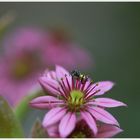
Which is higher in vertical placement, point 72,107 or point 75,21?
point 75,21

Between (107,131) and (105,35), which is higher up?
(105,35)

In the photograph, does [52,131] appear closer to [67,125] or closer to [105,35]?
[67,125]

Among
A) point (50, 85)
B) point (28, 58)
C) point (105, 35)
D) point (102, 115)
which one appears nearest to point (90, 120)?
point (102, 115)

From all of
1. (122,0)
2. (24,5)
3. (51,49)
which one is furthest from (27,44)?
(24,5)

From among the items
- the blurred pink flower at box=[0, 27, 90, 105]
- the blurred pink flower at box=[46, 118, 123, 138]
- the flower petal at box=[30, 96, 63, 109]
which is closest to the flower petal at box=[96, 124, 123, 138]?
the blurred pink flower at box=[46, 118, 123, 138]

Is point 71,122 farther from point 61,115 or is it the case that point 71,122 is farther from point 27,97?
point 27,97

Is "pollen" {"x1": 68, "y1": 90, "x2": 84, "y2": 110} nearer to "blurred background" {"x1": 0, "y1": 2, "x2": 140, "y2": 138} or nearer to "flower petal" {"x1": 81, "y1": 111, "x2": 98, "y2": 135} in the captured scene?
"flower petal" {"x1": 81, "y1": 111, "x2": 98, "y2": 135}
